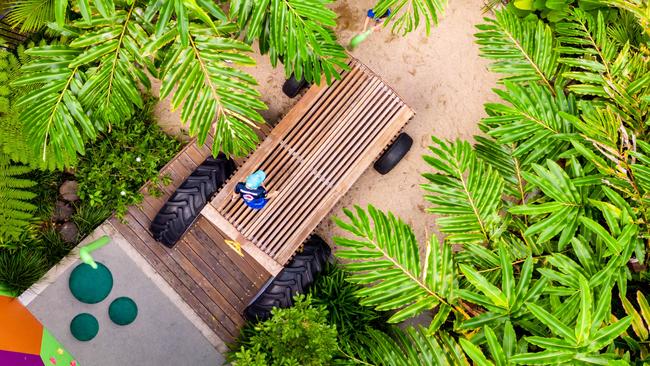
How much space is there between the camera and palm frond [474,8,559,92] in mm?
3910

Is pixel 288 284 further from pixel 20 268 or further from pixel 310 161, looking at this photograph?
pixel 20 268

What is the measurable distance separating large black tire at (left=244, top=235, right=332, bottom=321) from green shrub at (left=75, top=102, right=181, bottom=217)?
66.5 inches

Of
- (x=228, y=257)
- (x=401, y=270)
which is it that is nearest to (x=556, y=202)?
(x=401, y=270)

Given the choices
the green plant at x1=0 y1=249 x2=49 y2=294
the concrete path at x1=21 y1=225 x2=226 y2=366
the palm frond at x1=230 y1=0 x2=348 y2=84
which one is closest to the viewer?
the palm frond at x1=230 y1=0 x2=348 y2=84

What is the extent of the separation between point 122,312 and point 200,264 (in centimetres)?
102

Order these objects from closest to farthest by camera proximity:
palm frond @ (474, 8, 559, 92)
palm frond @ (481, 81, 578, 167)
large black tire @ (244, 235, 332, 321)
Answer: palm frond @ (481, 81, 578, 167)
palm frond @ (474, 8, 559, 92)
large black tire @ (244, 235, 332, 321)

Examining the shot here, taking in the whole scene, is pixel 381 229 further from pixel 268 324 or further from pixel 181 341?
pixel 181 341

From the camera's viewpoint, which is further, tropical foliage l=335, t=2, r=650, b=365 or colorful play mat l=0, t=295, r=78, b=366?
colorful play mat l=0, t=295, r=78, b=366

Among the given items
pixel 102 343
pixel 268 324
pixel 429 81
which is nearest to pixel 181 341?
pixel 102 343

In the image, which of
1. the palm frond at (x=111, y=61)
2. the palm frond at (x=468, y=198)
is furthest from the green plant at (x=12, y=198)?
the palm frond at (x=468, y=198)

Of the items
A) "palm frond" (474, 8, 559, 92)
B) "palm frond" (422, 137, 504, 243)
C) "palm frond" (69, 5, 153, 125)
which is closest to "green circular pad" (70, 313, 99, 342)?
"palm frond" (69, 5, 153, 125)

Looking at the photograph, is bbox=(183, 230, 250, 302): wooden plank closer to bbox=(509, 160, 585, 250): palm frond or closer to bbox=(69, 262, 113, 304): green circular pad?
bbox=(69, 262, 113, 304): green circular pad

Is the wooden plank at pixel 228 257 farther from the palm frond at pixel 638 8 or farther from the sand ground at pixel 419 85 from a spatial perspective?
the palm frond at pixel 638 8

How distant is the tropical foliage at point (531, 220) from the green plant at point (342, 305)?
1.53 meters
